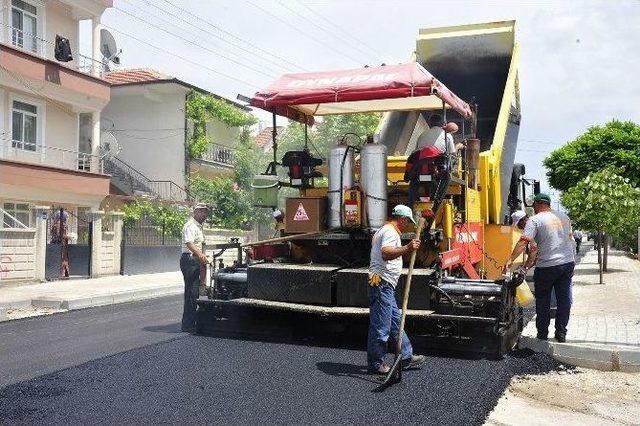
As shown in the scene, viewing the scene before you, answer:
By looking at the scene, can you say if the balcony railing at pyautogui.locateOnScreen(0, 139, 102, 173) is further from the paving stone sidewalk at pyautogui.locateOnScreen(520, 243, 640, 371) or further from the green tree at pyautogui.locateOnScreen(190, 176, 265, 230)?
the paving stone sidewalk at pyautogui.locateOnScreen(520, 243, 640, 371)

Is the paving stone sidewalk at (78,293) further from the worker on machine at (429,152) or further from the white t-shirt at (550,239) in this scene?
the white t-shirt at (550,239)

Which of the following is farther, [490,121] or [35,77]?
[35,77]

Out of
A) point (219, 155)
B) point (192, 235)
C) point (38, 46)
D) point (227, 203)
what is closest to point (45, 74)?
point (38, 46)

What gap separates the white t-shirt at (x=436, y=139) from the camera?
6.72 metres

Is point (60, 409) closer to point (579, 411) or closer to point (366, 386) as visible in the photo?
point (366, 386)

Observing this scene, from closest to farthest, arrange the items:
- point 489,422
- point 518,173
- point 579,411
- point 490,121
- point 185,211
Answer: point 489,422 < point 579,411 < point 490,121 < point 518,173 < point 185,211

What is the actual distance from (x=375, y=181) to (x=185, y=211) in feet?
55.7

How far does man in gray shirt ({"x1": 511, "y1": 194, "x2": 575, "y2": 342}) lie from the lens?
6.72 m

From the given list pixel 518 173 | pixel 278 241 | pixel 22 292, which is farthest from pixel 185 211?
pixel 278 241

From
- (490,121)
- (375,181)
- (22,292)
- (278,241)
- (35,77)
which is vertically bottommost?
(22,292)

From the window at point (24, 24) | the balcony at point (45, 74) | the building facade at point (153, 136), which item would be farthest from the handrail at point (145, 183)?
the window at point (24, 24)

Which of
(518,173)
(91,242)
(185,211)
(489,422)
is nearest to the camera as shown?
(489,422)

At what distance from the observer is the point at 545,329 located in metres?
6.77

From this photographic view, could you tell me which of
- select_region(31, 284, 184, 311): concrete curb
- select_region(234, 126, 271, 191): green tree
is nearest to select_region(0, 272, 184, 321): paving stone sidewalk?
select_region(31, 284, 184, 311): concrete curb
